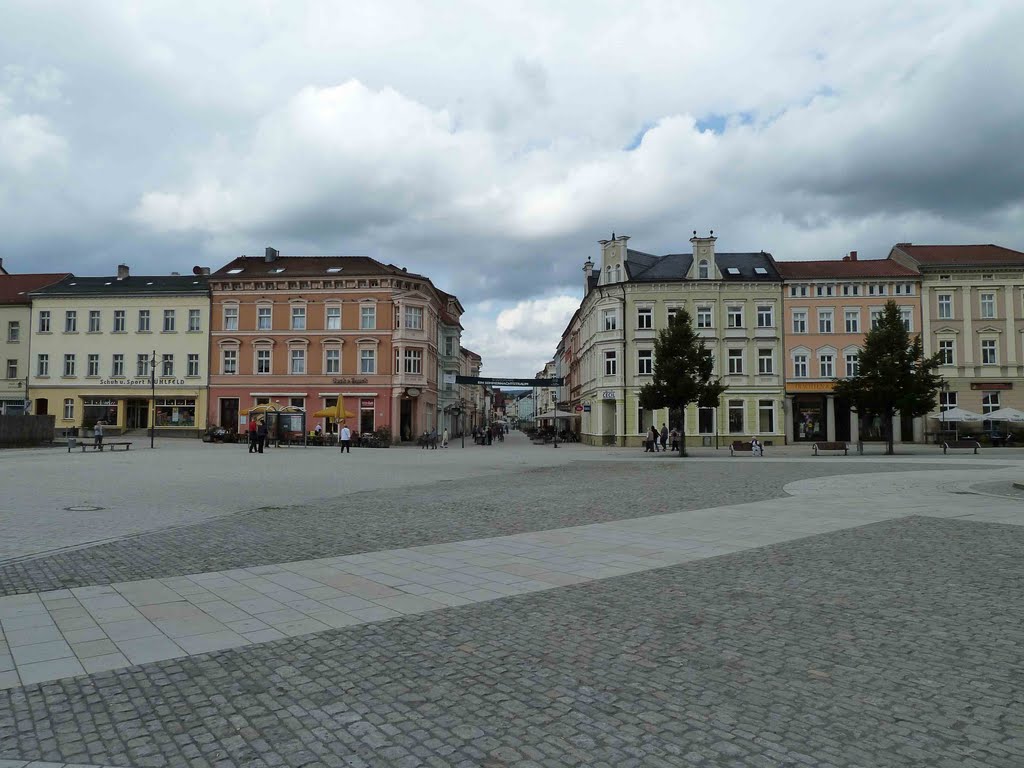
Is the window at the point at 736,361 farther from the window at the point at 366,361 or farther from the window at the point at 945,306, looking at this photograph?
the window at the point at 366,361

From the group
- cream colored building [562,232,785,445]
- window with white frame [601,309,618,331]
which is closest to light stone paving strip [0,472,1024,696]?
cream colored building [562,232,785,445]

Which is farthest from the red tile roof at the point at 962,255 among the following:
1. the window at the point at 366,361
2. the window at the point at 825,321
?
the window at the point at 366,361

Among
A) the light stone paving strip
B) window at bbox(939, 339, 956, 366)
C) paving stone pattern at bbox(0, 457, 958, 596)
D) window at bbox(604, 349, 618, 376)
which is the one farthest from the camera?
window at bbox(604, 349, 618, 376)

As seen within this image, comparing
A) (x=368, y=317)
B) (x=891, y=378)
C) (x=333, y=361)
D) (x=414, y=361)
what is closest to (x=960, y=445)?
(x=891, y=378)

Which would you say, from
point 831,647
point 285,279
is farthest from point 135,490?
point 285,279

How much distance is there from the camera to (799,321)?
52.2 meters

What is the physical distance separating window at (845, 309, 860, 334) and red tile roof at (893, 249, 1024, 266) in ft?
18.0

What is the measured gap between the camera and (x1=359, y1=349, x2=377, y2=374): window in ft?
177

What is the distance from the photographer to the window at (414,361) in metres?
54.0

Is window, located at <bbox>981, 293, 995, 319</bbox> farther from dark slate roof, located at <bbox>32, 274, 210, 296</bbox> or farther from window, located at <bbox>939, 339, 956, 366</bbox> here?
dark slate roof, located at <bbox>32, 274, 210, 296</bbox>

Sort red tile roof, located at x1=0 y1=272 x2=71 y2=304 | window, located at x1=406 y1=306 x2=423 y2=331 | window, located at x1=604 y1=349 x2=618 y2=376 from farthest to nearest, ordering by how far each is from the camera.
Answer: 1. red tile roof, located at x1=0 y1=272 x2=71 y2=304
2. window, located at x1=406 y1=306 x2=423 y2=331
3. window, located at x1=604 y1=349 x2=618 y2=376

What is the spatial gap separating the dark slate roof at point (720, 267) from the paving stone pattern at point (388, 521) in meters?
32.4

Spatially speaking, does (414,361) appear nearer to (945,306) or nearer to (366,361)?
(366,361)

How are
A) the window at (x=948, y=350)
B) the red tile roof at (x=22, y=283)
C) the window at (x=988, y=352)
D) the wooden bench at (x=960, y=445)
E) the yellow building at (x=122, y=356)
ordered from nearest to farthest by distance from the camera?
the wooden bench at (x=960, y=445) < the window at (x=988, y=352) < the window at (x=948, y=350) < the yellow building at (x=122, y=356) < the red tile roof at (x=22, y=283)
